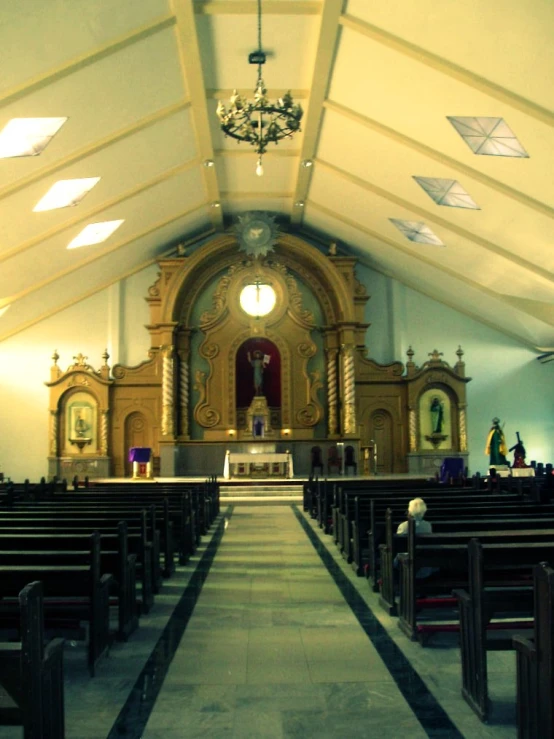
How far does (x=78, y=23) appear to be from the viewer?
1166 centimetres

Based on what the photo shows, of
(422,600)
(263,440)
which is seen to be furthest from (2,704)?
(263,440)

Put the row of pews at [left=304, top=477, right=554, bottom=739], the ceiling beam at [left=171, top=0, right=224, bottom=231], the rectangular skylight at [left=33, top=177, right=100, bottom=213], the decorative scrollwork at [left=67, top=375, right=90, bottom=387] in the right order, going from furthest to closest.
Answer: the decorative scrollwork at [left=67, top=375, right=90, bottom=387], the rectangular skylight at [left=33, top=177, right=100, bottom=213], the ceiling beam at [left=171, top=0, right=224, bottom=231], the row of pews at [left=304, top=477, right=554, bottom=739]

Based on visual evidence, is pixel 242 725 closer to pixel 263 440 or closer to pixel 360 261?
pixel 263 440

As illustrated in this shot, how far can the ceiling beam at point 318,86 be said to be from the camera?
12977mm

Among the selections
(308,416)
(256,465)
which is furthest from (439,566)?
(308,416)

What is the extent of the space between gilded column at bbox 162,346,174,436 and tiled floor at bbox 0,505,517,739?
53.8 feet

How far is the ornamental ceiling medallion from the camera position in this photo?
2467cm

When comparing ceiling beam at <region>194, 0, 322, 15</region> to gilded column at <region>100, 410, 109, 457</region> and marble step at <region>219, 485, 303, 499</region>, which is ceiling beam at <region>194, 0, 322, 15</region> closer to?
marble step at <region>219, 485, 303, 499</region>

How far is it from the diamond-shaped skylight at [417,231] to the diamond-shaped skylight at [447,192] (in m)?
2.03

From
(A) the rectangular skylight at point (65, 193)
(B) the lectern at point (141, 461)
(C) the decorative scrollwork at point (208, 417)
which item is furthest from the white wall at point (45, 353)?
(A) the rectangular skylight at point (65, 193)

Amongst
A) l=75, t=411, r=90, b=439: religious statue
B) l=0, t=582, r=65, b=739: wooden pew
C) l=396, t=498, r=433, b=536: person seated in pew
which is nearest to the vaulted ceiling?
l=75, t=411, r=90, b=439: religious statue

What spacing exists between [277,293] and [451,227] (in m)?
8.15

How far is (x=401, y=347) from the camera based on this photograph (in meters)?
25.7

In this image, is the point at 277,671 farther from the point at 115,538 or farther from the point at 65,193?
the point at 65,193
